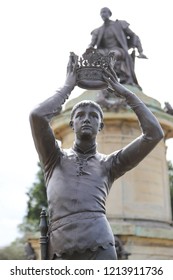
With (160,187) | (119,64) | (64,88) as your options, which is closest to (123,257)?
(160,187)

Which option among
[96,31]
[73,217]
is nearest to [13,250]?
[96,31]

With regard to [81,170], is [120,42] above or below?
above

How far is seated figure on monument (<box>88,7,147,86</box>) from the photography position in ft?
44.4

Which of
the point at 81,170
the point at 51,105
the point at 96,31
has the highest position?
the point at 96,31

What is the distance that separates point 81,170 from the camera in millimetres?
3568

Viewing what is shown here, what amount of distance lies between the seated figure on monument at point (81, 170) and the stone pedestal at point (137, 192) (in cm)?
662

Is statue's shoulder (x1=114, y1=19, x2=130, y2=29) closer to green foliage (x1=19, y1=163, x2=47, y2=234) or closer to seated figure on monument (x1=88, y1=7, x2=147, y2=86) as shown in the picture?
seated figure on monument (x1=88, y1=7, x2=147, y2=86)

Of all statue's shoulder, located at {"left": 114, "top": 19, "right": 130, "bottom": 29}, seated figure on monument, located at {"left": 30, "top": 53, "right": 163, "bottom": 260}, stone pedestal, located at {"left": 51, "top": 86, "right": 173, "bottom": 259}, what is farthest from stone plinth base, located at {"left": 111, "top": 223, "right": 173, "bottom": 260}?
seated figure on monument, located at {"left": 30, "top": 53, "right": 163, "bottom": 260}

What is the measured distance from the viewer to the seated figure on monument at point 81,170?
10.8ft

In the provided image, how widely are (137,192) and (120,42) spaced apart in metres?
4.47

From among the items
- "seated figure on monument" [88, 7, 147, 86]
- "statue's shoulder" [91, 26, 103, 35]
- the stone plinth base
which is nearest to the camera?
the stone plinth base

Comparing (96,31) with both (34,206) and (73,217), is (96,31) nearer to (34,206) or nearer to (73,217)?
(73,217)

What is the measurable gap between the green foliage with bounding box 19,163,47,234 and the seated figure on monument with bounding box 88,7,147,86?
60.8ft

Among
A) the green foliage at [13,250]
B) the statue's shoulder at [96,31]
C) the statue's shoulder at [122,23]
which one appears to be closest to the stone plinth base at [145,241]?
the statue's shoulder at [96,31]
